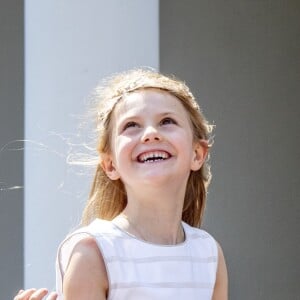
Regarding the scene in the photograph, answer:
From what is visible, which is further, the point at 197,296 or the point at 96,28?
the point at 96,28

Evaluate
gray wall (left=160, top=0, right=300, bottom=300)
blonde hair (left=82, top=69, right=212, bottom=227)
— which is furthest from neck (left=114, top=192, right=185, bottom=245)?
gray wall (left=160, top=0, right=300, bottom=300)

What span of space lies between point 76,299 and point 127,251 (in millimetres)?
177

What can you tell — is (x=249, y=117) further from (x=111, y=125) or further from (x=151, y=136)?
(x=151, y=136)

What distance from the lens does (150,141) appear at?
192cm

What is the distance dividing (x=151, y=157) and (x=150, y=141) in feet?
0.13

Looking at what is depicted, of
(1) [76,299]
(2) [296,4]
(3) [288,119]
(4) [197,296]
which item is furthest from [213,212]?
(1) [76,299]

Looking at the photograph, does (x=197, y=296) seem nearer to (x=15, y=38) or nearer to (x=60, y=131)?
(x=60, y=131)

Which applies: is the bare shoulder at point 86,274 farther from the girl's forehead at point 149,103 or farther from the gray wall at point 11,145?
the gray wall at point 11,145

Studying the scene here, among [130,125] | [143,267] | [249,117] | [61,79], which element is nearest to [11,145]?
[61,79]

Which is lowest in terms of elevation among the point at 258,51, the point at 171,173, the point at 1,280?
A: the point at 1,280

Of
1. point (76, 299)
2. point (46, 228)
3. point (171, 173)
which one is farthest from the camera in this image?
point (46, 228)

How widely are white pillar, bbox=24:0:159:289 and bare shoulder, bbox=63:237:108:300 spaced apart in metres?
1.31

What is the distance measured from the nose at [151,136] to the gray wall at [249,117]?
1.36 meters

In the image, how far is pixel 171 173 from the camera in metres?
1.94
